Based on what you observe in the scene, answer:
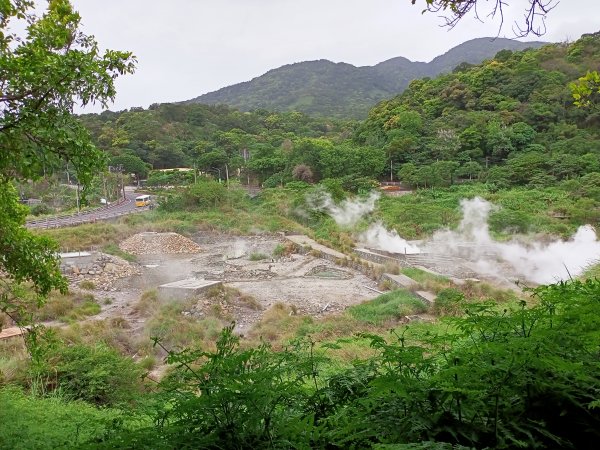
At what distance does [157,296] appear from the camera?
43.1 feet

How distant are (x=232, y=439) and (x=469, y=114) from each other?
1336 inches

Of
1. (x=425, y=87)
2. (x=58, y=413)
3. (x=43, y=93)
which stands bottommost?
(x=58, y=413)

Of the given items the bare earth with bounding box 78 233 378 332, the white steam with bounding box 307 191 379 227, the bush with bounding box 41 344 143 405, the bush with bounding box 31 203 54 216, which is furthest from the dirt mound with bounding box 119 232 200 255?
the bush with bounding box 41 344 143 405

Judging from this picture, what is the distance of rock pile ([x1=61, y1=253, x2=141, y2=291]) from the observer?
16031 millimetres

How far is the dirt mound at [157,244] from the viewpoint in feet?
70.8

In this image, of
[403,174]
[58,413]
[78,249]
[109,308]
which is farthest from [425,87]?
[58,413]

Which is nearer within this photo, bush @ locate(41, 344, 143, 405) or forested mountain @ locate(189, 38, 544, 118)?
bush @ locate(41, 344, 143, 405)

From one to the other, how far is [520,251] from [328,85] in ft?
314

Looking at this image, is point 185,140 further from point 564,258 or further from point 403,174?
point 564,258

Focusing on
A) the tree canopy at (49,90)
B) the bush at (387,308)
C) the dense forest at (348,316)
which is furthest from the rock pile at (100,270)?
the tree canopy at (49,90)

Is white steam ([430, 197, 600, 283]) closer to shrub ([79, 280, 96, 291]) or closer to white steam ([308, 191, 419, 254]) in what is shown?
white steam ([308, 191, 419, 254])

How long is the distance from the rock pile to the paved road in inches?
233

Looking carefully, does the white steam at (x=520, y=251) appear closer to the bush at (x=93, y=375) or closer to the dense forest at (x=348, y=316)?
the dense forest at (x=348, y=316)

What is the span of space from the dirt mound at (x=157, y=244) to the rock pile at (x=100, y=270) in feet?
7.80
